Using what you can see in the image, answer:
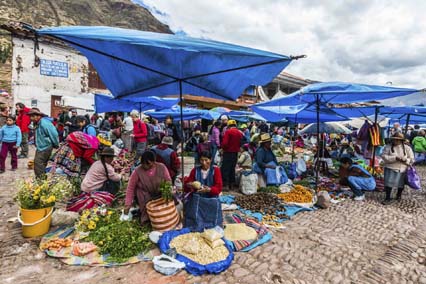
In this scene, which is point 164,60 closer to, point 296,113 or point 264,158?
point 264,158

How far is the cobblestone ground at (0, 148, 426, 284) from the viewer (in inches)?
111

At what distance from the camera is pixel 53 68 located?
54.4 ft

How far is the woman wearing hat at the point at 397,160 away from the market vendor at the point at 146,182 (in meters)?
5.13

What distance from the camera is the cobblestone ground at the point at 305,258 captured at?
2812 millimetres

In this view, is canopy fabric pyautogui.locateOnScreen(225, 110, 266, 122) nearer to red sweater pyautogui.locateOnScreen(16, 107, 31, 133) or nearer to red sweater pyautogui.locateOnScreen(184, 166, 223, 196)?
red sweater pyautogui.locateOnScreen(16, 107, 31, 133)

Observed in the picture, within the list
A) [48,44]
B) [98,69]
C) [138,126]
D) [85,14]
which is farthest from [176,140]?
[85,14]

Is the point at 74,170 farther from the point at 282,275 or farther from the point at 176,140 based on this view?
the point at 176,140

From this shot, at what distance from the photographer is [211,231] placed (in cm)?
336

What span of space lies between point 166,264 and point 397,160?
557 centimetres

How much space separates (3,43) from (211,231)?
30199mm

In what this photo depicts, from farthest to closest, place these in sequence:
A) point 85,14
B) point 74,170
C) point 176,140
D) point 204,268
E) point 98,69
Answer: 1. point 85,14
2. point 176,140
3. point 74,170
4. point 98,69
5. point 204,268

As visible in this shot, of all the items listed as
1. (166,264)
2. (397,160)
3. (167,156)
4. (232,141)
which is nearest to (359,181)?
(397,160)

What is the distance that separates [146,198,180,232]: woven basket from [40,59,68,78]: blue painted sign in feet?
55.3

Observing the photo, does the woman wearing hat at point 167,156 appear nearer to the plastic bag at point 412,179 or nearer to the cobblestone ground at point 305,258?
the cobblestone ground at point 305,258
